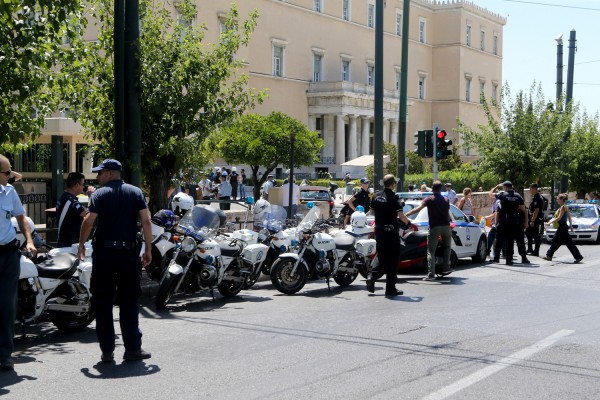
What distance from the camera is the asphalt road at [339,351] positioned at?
7.04 meters

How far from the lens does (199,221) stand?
12.3 meters

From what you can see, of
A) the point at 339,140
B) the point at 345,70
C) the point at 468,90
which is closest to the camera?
the point at 339,140

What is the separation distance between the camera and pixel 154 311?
11328mm

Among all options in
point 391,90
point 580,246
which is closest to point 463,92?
point 391,90

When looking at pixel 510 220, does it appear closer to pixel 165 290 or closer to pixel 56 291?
pixel 165 290

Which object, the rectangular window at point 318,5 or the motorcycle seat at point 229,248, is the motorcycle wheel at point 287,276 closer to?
the motorcycle seat at point 229,248

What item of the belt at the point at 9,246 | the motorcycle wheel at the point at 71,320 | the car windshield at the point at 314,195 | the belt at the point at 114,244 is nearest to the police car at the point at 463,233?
the motorcycle wheel at the point at 71,320

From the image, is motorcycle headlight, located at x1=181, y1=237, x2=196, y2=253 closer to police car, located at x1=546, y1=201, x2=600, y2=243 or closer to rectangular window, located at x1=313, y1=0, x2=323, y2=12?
police car, located at x1=546, y1=201, x2=600, y2=243

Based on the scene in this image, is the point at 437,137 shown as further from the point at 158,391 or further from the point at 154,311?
the point at 158,391

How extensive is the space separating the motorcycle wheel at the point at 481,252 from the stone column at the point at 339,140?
152 ft

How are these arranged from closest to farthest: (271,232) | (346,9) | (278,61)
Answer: (271,232) < (278,61) < (346,9)

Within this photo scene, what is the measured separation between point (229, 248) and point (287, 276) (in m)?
1.18

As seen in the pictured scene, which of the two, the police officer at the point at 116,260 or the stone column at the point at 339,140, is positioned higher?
the stone column at the point at 339,140

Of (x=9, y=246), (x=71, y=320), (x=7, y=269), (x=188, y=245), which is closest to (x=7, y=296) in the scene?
(x=7, y=269)
